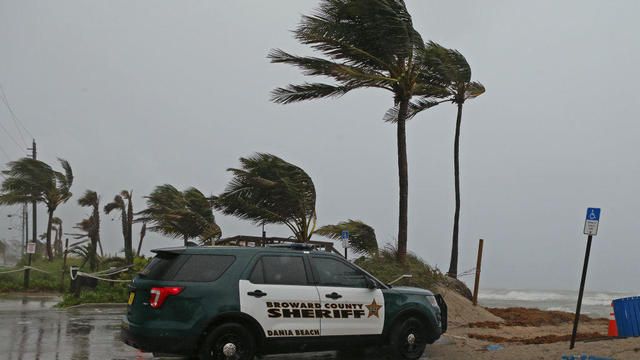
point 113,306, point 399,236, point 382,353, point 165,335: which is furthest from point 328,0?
point 165,335

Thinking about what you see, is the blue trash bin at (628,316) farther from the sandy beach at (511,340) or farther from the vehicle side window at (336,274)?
the vehicle side window at (336,274)

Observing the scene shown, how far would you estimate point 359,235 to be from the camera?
966 inches

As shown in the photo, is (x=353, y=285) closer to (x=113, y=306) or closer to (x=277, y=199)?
(x=113, y=306)

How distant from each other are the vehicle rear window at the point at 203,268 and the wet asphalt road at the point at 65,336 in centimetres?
244

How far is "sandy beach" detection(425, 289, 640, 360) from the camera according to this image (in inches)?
408

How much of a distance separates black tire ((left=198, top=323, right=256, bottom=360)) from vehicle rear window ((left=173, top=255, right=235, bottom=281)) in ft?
2.28

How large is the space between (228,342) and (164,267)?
1323 mm

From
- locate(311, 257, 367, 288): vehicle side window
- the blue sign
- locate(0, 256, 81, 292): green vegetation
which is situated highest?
the blue sign

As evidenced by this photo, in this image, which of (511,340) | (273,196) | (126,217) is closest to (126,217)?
(126,217)

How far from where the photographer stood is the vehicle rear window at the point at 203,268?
824 cm

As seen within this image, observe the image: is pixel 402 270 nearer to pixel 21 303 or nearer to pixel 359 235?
pixel 359 235

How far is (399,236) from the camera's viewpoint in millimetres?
21484

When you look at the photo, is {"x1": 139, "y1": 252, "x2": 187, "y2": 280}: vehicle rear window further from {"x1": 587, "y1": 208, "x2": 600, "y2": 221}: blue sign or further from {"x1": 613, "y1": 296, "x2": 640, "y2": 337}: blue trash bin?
{"x1": 613, "y1": 296, "x2": 640, "y2": 337}: blue trash bin

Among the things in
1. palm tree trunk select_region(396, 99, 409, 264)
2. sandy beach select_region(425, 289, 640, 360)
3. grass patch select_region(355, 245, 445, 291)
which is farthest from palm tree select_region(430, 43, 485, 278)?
sandy beach select_region(425, 289, 640, 360)
